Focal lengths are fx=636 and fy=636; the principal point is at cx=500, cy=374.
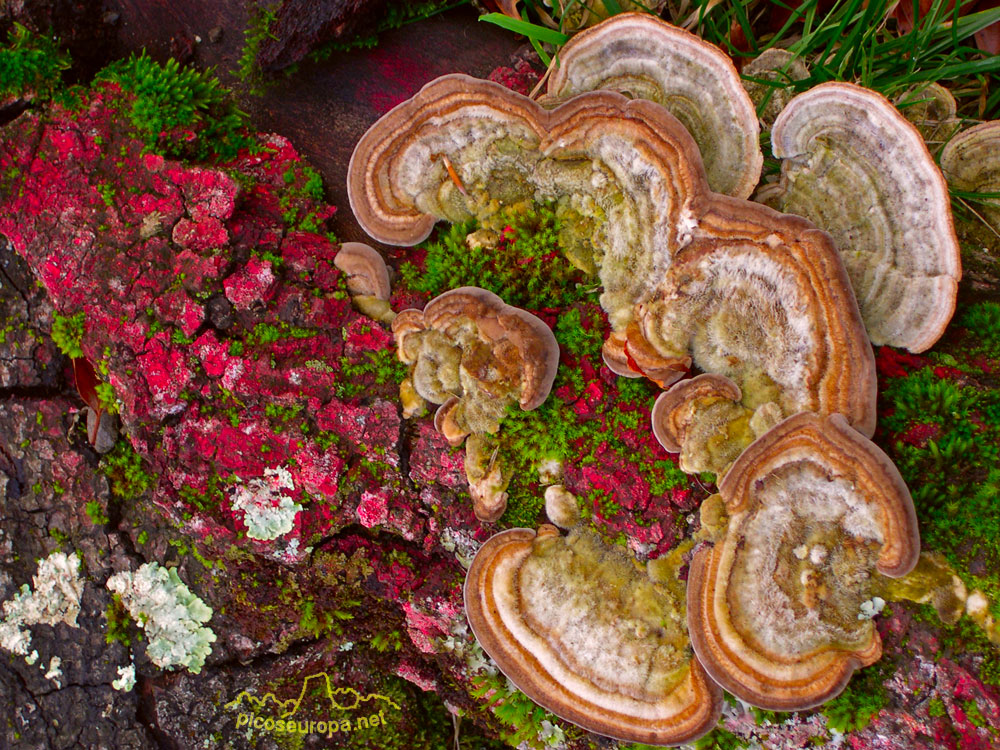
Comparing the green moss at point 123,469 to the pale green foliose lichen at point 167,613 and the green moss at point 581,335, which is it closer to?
the pale green foliose lichen at point 167,613

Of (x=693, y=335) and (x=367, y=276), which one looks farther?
(x=367, y=276)

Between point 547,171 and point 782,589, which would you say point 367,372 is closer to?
point 547,171

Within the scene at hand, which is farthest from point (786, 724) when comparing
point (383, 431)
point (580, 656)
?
point (383, 431)

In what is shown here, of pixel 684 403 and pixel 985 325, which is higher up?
pixel 985 325

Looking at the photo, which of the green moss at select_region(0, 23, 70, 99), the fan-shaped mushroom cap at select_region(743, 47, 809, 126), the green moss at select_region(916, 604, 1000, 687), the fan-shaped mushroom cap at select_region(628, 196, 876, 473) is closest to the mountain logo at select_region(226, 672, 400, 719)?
the fan-shaped mushroom cap at select_region(628, 196, 876, 473)

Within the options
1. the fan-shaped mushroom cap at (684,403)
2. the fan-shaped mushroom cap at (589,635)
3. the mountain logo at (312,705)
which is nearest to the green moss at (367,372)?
the fan-shaped mushroom cap at (589,635)

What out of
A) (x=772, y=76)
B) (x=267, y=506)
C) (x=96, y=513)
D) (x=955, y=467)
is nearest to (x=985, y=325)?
(x=955, y=467)
